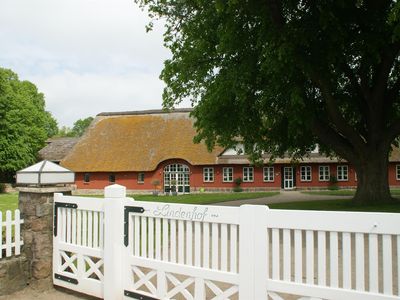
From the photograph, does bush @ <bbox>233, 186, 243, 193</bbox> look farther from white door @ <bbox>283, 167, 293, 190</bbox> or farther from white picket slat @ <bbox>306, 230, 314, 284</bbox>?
white picket slat @ <bbox>306, 230, 314, 284</bbox>

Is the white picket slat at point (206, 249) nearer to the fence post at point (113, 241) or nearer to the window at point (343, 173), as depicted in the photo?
the fence post at point (113, 241)

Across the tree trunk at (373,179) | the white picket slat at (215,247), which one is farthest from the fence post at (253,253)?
the tree trunk at (373,179)

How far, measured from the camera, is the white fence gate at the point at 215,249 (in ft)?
12.7

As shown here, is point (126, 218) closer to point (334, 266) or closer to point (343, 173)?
point (334, 266)

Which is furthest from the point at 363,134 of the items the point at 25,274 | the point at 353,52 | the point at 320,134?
the point at 25,274

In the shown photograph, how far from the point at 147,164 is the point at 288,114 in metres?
26.4

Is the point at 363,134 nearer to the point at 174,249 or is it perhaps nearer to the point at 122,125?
the point at 174,249

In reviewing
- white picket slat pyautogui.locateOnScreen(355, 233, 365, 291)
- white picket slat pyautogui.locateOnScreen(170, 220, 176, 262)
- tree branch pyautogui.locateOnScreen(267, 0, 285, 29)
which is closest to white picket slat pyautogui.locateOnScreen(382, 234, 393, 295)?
white picket slat pyautogui.locateOnScreen(355, 233, 365, 291)

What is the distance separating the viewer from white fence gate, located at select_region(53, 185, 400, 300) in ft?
12.7

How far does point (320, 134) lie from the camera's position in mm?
19250

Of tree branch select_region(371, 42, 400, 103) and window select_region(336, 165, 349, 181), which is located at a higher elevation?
tree branch select_region(371, 42, 400, 103)

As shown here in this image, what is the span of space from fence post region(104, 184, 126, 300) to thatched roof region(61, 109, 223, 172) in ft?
115

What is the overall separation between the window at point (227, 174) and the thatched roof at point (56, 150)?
837 inches

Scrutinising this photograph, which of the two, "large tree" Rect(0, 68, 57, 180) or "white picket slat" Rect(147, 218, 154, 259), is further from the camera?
"large tree" Rect(0, 68, 57, 180)
